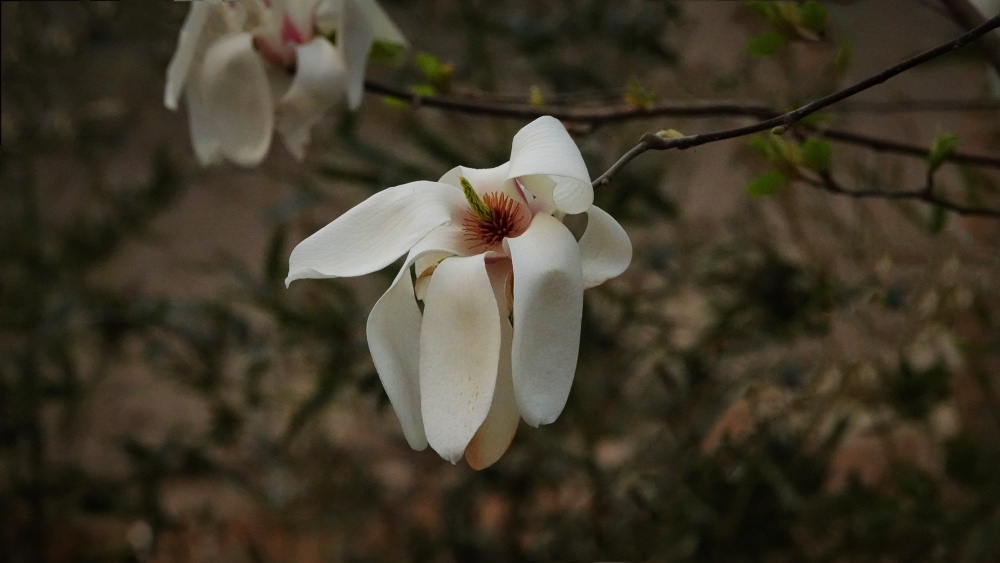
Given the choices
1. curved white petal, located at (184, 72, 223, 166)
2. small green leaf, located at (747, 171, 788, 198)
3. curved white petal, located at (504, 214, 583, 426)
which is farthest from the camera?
curved white petal, located at (184, 72, 223, 166)

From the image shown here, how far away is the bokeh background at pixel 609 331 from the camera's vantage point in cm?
75

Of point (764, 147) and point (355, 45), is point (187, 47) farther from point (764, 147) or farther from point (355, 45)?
point (764, 147)

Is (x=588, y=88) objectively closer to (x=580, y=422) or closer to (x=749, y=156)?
(x=749, y=156)

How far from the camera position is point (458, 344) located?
25 centimetres

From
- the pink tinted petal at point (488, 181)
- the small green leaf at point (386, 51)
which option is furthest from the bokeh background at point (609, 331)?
the pink tinted petal at point (488, 181)

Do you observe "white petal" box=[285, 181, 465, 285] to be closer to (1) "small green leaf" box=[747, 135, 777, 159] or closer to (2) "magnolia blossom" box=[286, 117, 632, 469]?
(2) "magnolia blossom" box=[286, 117, 632, 469]

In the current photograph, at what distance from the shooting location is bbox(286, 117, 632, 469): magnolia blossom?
24cm

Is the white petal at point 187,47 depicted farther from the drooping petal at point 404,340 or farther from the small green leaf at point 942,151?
the small green leaf at point 942,151

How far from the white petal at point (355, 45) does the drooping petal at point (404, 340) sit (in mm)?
182

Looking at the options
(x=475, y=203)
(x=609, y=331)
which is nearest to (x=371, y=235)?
(x=475, y=203)

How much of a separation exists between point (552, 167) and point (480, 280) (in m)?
0.04

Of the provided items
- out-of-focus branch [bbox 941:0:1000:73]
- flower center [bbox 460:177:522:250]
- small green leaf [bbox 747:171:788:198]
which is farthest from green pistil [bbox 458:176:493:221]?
out-of-focus branch [bbox 941:0:1000:73]

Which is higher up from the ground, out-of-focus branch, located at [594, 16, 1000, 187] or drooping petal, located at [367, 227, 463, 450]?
out-of-focus branch, located at [594, 16, 1000, 187]

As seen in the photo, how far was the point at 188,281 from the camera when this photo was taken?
192 centimetres
